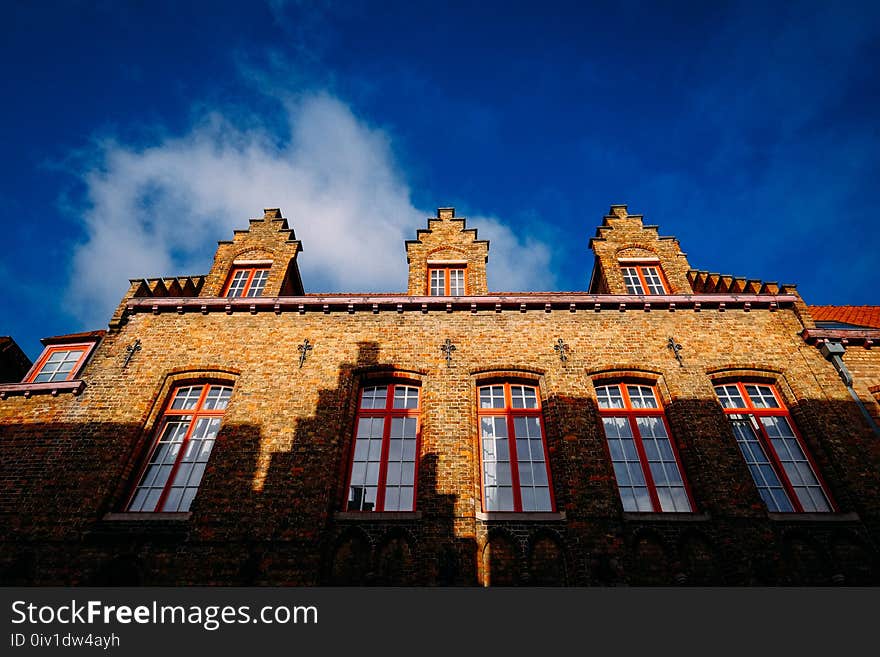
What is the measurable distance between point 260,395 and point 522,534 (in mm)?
5466

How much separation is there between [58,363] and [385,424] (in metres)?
7.28

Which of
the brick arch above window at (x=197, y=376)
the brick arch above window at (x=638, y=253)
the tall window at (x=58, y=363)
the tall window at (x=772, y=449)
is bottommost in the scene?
the tall window at (x=772, y=449)

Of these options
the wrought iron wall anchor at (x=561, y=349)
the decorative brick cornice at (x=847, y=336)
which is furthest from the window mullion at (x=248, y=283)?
the decorative brick cornice at (x=847, y=336)

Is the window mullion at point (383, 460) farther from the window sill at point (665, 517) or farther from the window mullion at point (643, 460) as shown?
the window mullion at point (643, 460)

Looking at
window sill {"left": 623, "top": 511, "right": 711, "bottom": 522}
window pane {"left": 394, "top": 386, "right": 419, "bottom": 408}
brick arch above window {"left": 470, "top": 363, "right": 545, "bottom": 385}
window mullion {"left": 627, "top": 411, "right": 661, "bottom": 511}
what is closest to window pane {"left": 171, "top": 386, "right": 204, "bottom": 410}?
window pane {"left": 394, "top": 386, "right": 419, "bottom": 408}

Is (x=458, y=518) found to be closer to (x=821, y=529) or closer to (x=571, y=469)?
(x=571, y=469)

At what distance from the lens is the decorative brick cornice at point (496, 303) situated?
11000 mm

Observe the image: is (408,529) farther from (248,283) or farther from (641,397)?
(248,283)

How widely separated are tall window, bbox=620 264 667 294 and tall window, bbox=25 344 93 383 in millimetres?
12603

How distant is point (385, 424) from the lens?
941cm

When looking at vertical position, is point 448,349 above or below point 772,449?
above

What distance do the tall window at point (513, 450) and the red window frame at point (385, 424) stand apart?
120cm

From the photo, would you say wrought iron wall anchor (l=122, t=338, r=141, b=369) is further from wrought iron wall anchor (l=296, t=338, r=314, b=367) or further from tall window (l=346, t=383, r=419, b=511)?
tall window (l=346, t=383, r=419, b=511)

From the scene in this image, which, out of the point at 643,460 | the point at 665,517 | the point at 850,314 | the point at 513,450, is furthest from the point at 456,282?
the point at 850,314
